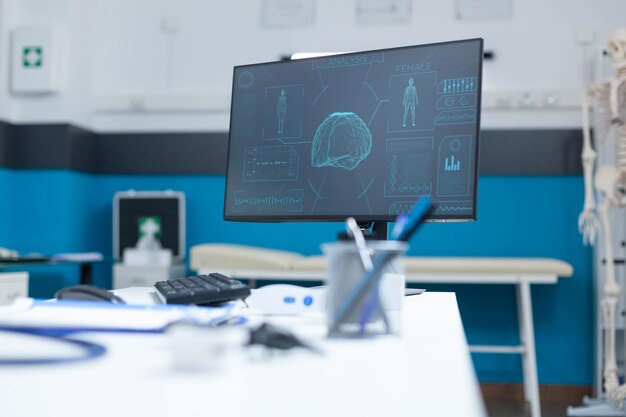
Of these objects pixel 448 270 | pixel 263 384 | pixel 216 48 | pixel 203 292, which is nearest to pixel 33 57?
pixel 216 48

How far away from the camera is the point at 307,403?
54cm

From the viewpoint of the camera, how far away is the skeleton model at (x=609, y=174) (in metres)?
3.02

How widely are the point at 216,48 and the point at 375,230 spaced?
2.79 meters

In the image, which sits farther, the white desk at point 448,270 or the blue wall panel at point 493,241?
the blue wall panel at point 493,241

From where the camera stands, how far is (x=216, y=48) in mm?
3975

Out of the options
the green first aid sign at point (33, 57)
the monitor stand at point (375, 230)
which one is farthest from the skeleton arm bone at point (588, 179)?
the green first aid sign at point (33, 57)

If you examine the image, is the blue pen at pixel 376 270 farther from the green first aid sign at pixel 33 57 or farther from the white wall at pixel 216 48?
the green first aid sign at pixel 33 57

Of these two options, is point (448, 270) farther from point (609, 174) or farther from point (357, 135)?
point (357, 135)

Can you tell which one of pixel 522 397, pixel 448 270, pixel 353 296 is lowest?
pixel 522 397

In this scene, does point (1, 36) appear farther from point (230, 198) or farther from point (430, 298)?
point (430, 298)

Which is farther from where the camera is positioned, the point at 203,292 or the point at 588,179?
the point at 588,179

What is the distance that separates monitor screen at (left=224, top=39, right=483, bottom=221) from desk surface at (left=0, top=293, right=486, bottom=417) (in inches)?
23.7

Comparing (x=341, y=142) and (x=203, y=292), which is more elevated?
(x=341, y=142)

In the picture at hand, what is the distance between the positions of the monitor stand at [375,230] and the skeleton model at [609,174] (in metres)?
1.96
